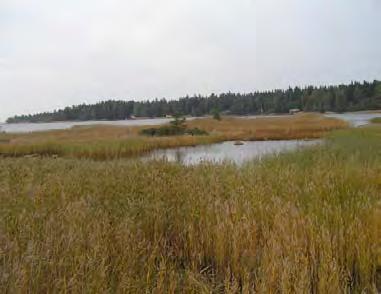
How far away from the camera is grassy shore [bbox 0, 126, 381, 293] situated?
8.20ft

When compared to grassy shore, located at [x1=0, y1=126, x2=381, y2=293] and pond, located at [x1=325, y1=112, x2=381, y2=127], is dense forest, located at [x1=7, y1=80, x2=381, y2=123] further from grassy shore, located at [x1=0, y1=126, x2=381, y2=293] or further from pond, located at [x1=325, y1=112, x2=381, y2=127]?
grassy shore, located at [x1=0, y1=126, x2=381, y2=293]

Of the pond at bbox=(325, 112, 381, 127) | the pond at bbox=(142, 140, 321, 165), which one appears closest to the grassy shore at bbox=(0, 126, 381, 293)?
the pond at bbox=(142, 140, 321, 165)

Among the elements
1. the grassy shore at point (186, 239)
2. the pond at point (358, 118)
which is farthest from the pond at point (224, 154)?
the pond at point (358, 118)

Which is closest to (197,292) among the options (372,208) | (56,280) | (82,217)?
(56,280)

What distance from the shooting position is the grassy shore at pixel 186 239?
250 cm

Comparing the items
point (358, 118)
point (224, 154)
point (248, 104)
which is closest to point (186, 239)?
point (224, 154)

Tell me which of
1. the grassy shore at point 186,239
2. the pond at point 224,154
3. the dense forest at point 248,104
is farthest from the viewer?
the dense forest at point 248,104

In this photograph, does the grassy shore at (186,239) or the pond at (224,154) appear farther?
the pond at (224,154)

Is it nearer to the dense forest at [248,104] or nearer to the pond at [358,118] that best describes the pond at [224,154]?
the pond at [358,118]

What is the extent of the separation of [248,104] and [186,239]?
397 ft

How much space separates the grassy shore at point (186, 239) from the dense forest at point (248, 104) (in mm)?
87271

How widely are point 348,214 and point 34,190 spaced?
3691 mm

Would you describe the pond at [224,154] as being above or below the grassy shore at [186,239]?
below

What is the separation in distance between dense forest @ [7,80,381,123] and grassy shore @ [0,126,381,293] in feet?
286
